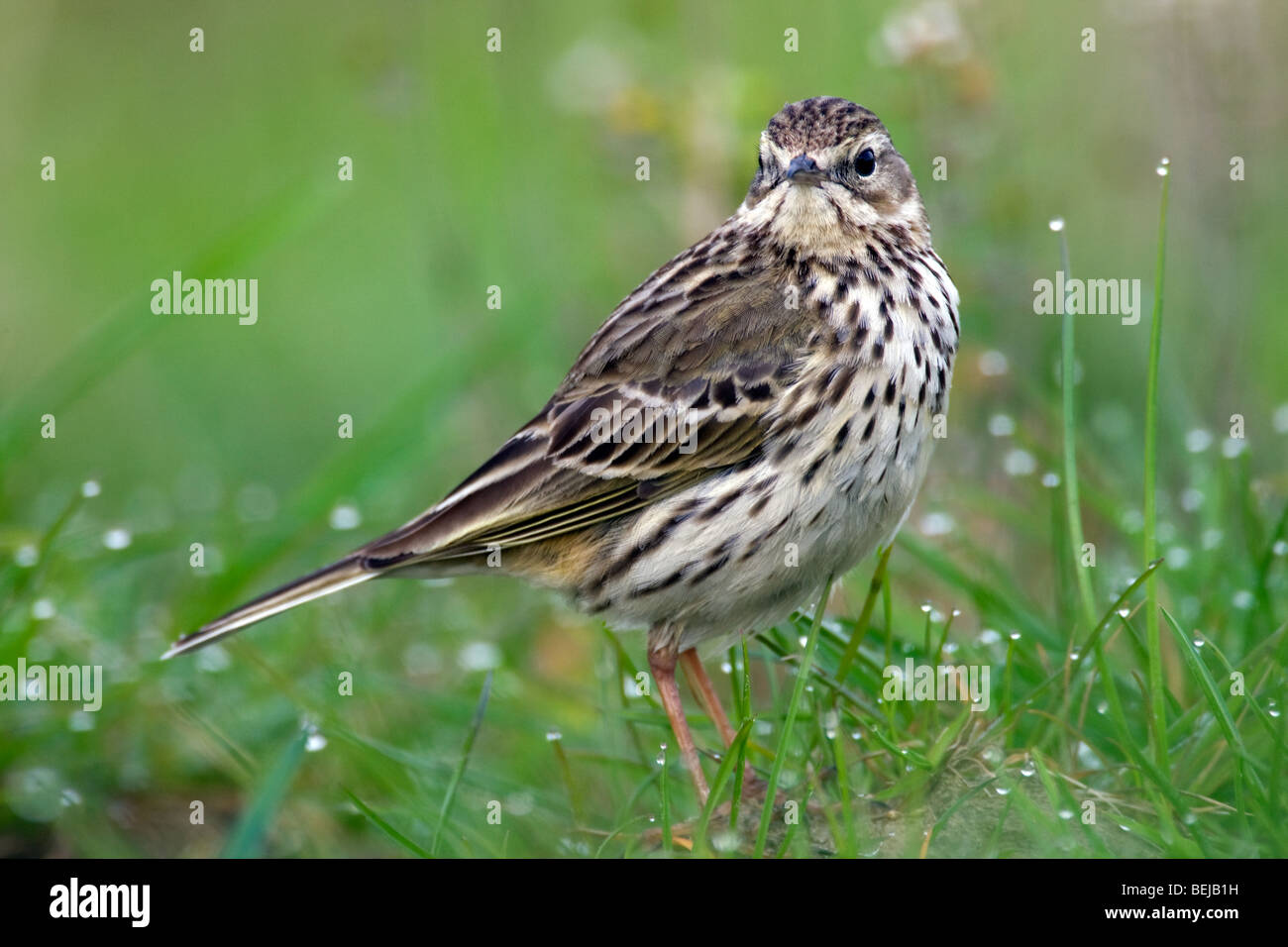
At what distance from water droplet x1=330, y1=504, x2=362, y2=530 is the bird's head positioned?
242cm

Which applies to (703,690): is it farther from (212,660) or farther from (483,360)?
(483,360)

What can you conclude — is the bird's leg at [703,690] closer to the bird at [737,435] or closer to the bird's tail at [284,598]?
the bird at [737,435]

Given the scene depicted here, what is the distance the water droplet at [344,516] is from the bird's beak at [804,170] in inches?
105

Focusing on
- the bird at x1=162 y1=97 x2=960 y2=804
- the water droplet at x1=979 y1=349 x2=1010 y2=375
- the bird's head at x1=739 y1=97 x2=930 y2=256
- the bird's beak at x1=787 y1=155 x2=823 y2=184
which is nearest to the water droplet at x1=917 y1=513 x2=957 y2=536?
the water droplet at x1=979 y1=349 x2=1010 y2=375

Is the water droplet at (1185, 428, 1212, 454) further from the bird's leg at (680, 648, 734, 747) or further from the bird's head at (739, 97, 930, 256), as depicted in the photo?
the bird's leg at (680, 648, 734, 747)

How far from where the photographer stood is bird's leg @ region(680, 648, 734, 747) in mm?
5707

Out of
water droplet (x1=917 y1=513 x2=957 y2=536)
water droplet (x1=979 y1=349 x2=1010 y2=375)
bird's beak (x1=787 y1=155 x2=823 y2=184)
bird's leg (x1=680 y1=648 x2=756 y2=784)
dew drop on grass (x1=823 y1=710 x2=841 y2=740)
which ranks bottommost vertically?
dew drop on grass (x1=823 y1=710 x2=841 y2=740)

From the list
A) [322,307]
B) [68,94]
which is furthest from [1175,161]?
[68,94]

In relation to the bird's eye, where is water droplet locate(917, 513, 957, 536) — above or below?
below

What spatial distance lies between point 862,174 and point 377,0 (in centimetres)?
890

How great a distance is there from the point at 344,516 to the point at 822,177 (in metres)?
2.73

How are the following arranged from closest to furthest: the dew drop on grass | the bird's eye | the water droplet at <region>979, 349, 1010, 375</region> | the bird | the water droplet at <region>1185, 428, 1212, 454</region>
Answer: the dew drop on grass
the bird
the bird's eye
the water droplet at <region>1185, 428, 1212, 454</region>
the water droplet at <region>979, 349, 1010, 375</region>

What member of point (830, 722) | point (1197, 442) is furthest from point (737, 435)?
point (1197, 442)

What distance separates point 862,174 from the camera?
5.83 m
